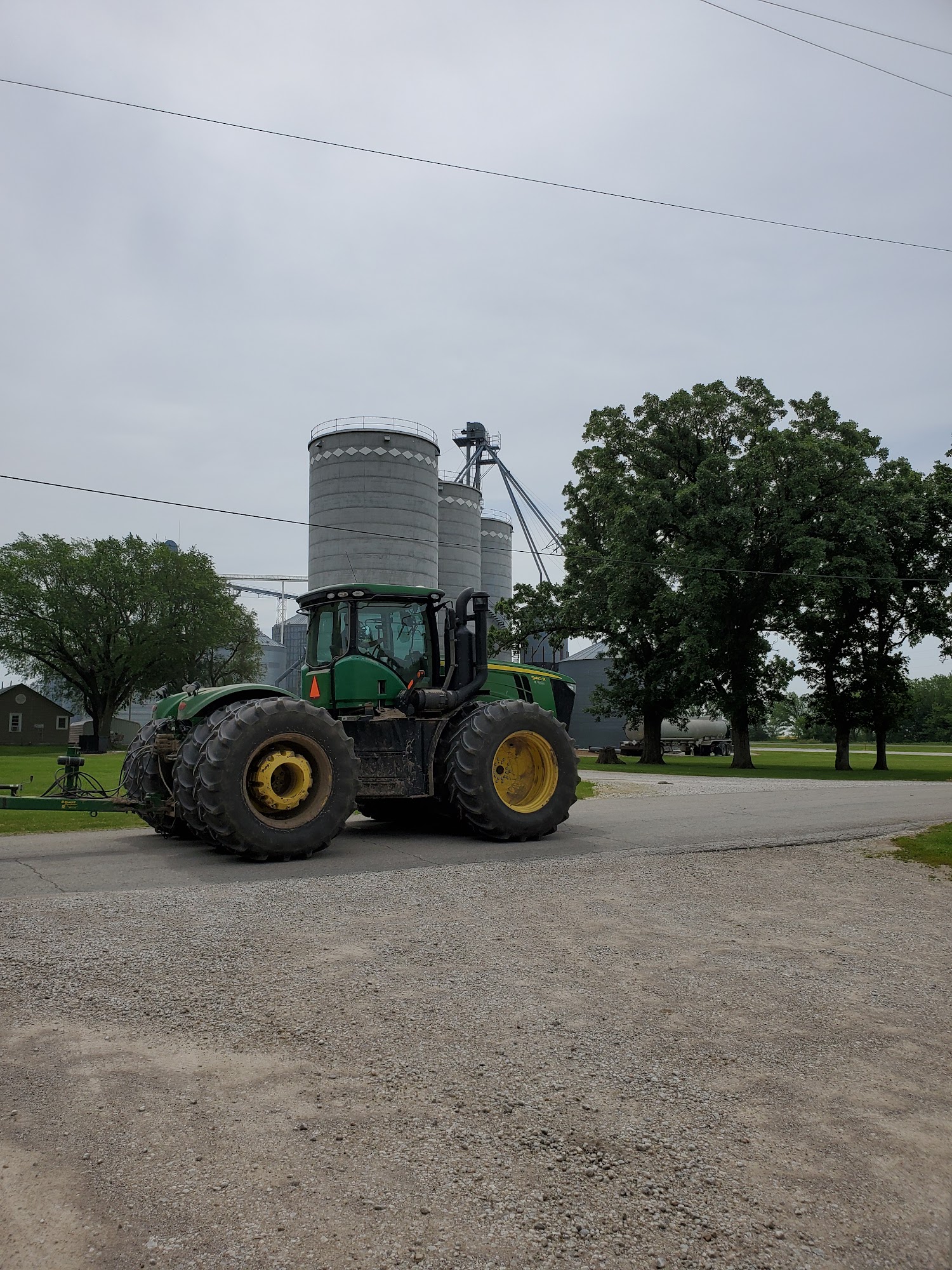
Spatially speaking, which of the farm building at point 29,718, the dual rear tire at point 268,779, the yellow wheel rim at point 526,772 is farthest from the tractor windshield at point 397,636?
the farm building at point 29,718

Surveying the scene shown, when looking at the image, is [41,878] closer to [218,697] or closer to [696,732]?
[218,697]

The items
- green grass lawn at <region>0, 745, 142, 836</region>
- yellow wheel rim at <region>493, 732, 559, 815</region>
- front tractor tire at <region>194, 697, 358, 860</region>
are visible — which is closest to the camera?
front tractor tire at <region>194, 697, 358, 860</region>

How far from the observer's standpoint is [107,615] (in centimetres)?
5128

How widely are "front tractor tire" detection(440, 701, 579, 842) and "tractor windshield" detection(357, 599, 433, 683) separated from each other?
86 centimetres

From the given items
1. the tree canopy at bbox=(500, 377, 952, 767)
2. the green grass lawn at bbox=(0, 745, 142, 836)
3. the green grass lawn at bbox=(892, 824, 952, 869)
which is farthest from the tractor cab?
the tree canopy at bbox=(500, 377, 952, 767)

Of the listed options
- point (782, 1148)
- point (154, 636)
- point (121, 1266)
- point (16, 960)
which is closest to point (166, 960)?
point (16, 960)

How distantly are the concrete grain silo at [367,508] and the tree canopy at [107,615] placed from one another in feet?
34.6

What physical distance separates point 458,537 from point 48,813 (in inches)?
1729

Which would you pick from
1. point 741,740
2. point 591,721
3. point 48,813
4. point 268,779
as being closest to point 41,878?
point 268,779

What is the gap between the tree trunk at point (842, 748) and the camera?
34125mm

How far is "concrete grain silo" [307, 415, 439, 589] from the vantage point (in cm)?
4453

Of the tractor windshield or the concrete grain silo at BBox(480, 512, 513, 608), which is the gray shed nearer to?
the concrete grain silo at BBox(480, 512, 513, 608)

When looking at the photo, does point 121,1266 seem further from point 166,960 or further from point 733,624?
point 733,624

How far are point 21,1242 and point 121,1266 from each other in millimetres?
312
